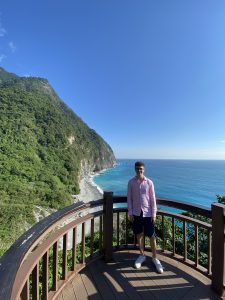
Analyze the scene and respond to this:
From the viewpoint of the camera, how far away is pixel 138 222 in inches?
143

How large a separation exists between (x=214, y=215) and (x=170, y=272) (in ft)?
3.75

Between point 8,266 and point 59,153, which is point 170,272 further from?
point 59,153

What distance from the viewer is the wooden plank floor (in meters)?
2.82

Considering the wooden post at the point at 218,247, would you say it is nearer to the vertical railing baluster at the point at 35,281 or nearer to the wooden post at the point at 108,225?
the wooden post at the point at 108,225

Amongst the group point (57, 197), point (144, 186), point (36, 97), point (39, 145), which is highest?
point (36, 97)

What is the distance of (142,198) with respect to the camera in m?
3.56

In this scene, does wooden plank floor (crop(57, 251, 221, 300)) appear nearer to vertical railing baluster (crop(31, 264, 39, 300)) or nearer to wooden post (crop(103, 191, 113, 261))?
wooden post (crop(103, 191, 113, 261))

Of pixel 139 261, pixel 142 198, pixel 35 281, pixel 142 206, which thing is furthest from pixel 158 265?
Answer: pixel 35 281

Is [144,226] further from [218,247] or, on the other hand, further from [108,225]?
[218,247]

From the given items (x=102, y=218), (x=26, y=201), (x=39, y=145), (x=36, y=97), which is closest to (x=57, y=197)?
(x=26, y=201)

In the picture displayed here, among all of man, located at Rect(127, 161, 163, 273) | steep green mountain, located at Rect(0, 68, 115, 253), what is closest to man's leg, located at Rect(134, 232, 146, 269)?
man, located at Rect(127, 161, 163, 273)

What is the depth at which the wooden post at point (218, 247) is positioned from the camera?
8.96 feet

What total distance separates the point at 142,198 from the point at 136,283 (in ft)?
3.60

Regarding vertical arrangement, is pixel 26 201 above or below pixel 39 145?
below
